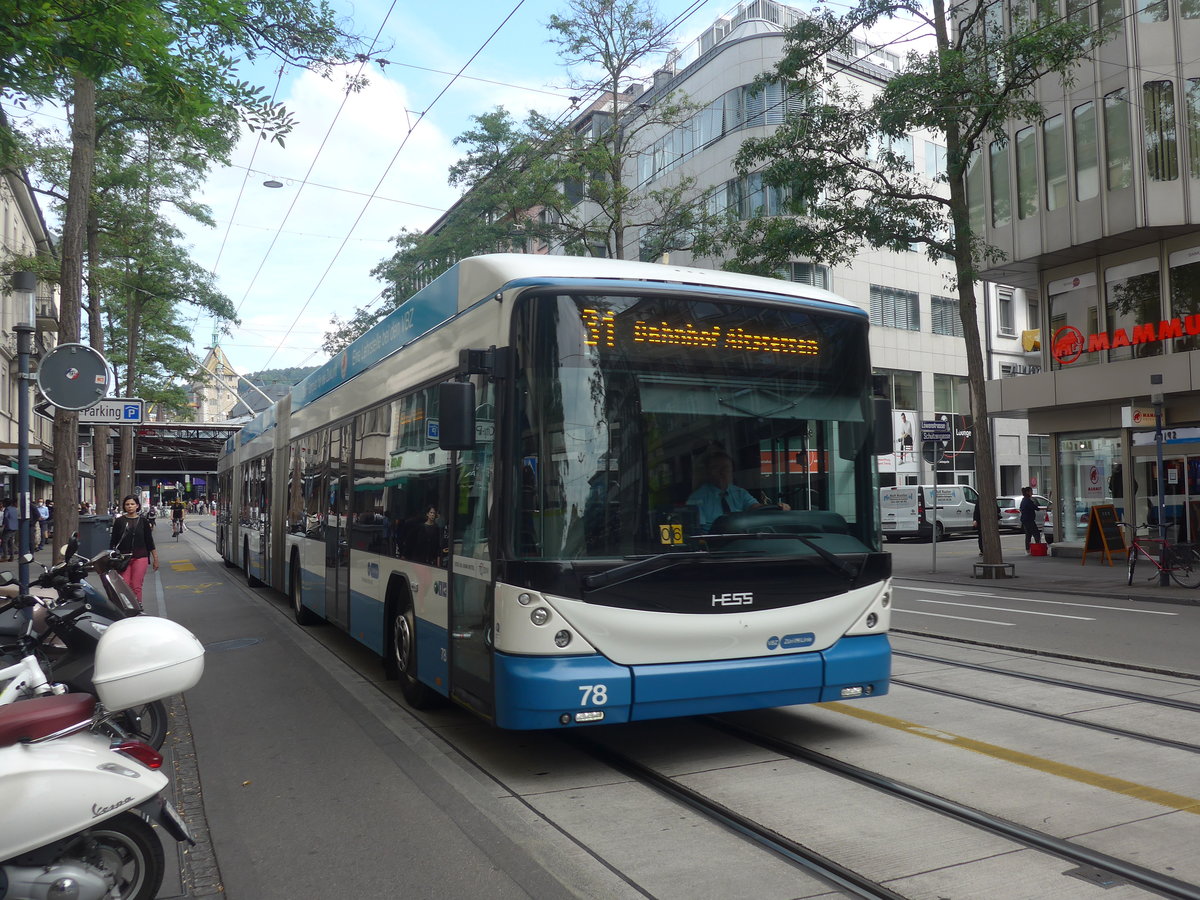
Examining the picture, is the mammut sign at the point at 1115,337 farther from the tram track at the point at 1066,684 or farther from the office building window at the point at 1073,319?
the tram track at the point at 1066,684

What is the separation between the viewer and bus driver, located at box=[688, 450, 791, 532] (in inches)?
228

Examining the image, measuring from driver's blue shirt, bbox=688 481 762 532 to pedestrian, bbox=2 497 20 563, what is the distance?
27.2m

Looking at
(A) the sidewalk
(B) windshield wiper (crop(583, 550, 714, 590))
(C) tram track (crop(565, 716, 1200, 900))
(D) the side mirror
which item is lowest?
(A) the sidewalk

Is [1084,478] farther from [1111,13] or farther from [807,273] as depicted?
[807,273]

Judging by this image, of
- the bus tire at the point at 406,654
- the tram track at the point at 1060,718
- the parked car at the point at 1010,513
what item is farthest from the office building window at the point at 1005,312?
the bus tire at the point at 406,654

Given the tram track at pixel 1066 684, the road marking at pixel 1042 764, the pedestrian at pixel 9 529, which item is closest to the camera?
the road marking at pixel 1042 764

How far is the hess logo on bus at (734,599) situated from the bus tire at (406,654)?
101 inches

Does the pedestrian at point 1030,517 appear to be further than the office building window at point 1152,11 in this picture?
Yes

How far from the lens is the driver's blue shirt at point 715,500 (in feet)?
19.0

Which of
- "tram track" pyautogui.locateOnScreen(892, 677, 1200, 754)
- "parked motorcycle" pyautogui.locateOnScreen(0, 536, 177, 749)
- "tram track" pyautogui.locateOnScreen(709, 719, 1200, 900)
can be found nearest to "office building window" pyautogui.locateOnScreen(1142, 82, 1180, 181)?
"tram track" pyautogui.locateOnScreen(892, 677, 1200, 754)

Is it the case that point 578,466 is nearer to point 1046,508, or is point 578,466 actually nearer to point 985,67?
point 985,67

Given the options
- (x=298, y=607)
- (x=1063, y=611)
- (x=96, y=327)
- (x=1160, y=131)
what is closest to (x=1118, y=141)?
(x=1160, y=131)

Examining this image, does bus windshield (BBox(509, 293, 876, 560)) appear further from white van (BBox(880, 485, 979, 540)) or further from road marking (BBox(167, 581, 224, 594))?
white van (BBox(880, 485, 979, 540))

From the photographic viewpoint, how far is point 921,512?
113 feet
